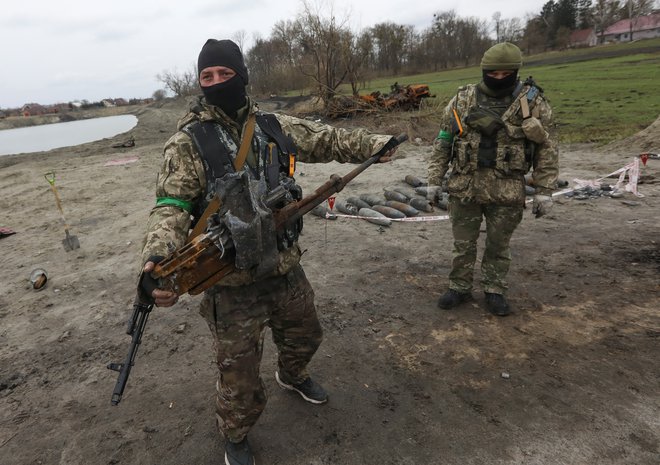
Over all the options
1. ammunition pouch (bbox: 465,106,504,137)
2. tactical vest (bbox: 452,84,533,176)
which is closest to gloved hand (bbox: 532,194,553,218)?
tactical vest (bbox: 452,84,533,176)

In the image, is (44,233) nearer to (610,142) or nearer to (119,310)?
(119,310)

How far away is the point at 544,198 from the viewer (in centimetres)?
383

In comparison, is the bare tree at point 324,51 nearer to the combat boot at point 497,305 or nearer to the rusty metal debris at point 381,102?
the rusty metal debris at point 381,102

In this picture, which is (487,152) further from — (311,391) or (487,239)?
(311,391)

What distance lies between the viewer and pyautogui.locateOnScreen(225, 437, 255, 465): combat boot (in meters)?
2.54

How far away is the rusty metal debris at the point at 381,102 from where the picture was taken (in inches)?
603

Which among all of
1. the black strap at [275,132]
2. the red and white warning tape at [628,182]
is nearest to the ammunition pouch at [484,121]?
the black strap at [275,132]

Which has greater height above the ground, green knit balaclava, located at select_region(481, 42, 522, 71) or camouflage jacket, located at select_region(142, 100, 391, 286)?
green knit balaclava, located at select_region(481, 42, 522, 71)

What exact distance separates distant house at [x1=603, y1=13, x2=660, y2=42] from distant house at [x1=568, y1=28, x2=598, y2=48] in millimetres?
4522

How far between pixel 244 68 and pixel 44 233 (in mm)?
6837

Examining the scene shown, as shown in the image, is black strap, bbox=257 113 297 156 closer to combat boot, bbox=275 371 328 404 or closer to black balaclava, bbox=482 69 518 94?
combat boot, bbox=275 371 328 404

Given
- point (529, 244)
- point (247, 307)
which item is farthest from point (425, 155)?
point (247, 307)

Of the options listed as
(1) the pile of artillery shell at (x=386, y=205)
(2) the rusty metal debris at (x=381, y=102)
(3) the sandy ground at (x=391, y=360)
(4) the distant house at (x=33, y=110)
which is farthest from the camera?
(4) the distant house at (x=33, y=110)

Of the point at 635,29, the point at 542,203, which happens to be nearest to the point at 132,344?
the point at 542,203
